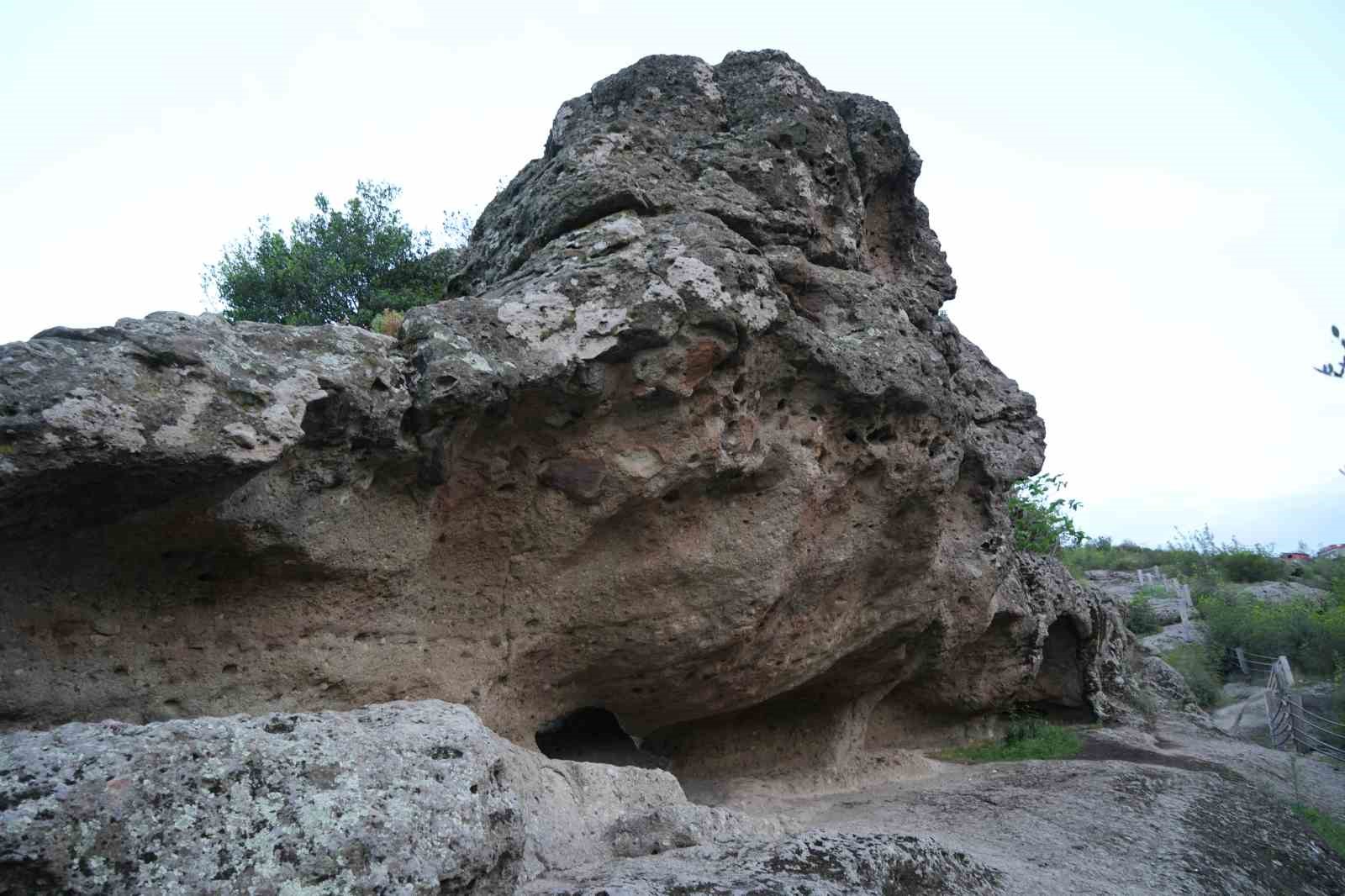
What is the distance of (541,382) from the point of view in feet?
14.6

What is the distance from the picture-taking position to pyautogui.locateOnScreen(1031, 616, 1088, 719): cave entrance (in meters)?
9.73

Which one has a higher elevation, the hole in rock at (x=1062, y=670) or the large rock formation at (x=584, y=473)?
the large rock formation at (x=584, y=473)

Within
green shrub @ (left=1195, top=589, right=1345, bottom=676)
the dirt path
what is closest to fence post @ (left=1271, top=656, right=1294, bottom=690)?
the dirt path

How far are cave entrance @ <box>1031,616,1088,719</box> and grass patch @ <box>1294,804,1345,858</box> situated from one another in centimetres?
237

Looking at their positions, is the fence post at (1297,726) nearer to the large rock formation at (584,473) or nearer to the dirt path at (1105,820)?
the dirt path at (1105,820)

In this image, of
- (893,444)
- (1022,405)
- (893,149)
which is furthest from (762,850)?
(1022,405)

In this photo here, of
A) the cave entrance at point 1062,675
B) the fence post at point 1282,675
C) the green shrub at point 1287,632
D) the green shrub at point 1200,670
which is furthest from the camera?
the green shrub at point 1287,632

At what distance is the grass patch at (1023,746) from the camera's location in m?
8.18

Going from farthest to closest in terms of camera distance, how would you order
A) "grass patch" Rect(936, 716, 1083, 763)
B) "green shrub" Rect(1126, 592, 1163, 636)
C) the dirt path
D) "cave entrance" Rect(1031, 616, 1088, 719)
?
"green shrub" Rect(1126, 592, 1163, 636) < "cave entrance" Rect(1031, 616, 1088, 719) < "grass patch" Rect(936, 716, 1083, 763) < the dirt path

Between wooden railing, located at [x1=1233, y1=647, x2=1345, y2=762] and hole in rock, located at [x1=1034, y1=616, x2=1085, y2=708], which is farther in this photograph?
wooden railing, located at [x1=1233, y1=647, x2=1345, y2=762]

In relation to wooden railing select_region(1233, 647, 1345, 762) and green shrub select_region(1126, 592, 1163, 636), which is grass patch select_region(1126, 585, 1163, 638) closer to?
green shrub select_region(1126, 592, 1163, 636)

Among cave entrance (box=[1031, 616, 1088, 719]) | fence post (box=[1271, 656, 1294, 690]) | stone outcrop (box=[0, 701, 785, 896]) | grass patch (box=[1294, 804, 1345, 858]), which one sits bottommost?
grass patch (box=[1294, 804, 1345, 858])

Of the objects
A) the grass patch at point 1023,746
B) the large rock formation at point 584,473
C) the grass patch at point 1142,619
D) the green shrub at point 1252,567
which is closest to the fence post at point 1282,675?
the grass patch at point 1023,746

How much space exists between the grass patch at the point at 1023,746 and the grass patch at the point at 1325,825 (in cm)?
167
